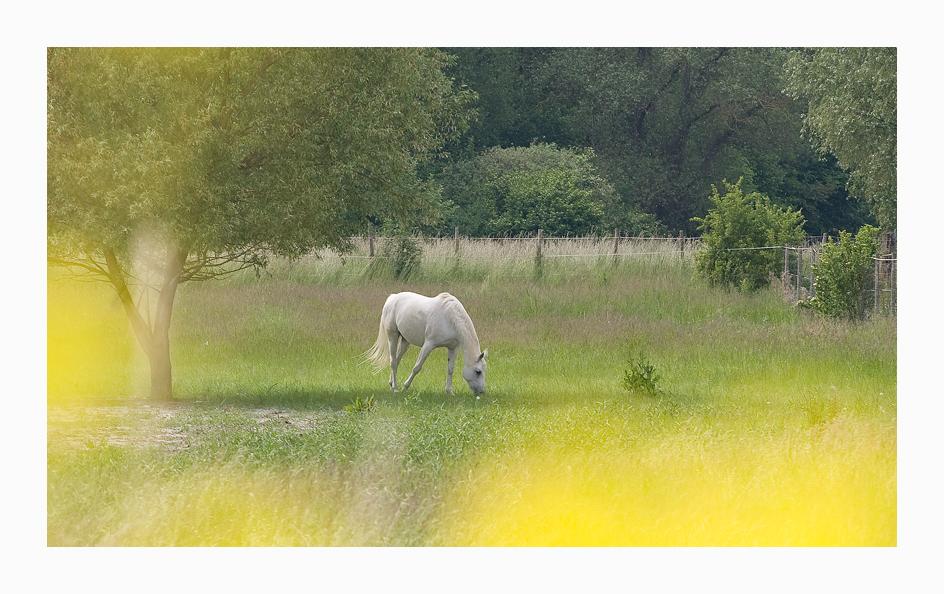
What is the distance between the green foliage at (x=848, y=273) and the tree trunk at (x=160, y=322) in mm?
12179

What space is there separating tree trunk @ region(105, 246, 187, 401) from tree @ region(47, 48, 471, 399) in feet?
0.21

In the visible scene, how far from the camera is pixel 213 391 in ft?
46.9

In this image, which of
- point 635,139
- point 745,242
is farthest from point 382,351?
point 635,139

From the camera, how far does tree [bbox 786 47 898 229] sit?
2098 centimetres

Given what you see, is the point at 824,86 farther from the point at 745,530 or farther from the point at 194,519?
the point at 194,519

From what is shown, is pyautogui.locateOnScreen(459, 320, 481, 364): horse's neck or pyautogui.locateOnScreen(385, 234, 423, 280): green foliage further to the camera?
pyautogui.locateOnScreen(385, 234, 423, 280): green foliage

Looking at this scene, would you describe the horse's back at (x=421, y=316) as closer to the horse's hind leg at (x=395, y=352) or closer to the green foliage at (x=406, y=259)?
the horse's hind leg at (x=395, y=352)

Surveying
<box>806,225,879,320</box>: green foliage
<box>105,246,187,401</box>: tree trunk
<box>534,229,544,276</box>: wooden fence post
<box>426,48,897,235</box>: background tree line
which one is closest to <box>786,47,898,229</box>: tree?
<box>806,225,879,320</box>: green foliage

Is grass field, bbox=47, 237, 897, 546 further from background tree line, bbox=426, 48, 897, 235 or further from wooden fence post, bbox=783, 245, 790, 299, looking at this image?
background tree line, bbox=426, 48, 897, 235

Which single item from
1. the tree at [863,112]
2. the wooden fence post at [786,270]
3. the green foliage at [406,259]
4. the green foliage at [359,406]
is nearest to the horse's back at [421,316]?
the green foliage at [359,406]

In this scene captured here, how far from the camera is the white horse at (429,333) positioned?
42.3 ft

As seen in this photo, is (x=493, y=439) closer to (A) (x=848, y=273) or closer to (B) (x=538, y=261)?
(A) (x=848, y=273)

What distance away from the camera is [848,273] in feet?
60.4

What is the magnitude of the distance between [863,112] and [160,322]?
16944mm
